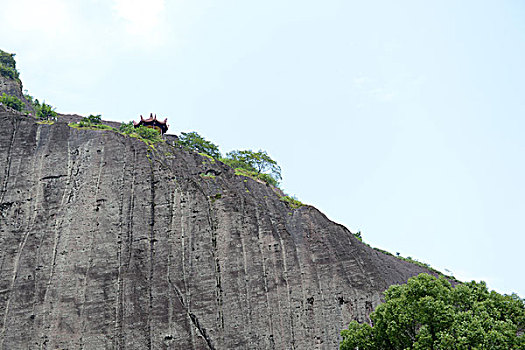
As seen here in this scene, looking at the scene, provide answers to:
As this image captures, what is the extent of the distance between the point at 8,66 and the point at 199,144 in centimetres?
2454

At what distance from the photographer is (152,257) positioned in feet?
84.9

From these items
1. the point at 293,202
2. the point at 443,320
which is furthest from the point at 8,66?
the point at 443,320

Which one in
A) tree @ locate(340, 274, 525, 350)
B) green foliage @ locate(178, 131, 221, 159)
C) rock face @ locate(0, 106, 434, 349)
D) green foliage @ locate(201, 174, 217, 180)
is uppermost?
green foliage @ locate(178, 131, 221, 159)

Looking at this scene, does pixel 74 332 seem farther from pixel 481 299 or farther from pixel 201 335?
pixel 481 299

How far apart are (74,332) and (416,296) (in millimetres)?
16054

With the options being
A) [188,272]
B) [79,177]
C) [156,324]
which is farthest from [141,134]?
[156,324]

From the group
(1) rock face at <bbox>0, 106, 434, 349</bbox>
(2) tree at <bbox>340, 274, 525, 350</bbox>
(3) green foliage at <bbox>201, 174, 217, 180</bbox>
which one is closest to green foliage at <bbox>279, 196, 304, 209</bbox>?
(1) rock face at <bbox>0, 106, 434, 349</bbox>

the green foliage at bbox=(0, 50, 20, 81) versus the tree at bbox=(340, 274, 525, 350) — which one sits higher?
the green foliage at bbox=(0, 50, 20, 81)

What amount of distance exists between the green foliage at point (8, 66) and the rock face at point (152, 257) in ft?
64.2

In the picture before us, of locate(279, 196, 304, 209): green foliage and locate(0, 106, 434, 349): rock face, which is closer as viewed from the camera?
locate(0, 106, 434, 349): rock face

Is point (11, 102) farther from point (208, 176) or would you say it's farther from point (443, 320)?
point (443, 320)

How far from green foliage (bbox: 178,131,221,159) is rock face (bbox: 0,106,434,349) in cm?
1192

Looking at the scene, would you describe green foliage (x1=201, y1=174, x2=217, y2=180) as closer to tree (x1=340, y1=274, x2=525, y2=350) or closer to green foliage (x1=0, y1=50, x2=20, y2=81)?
tree (x1=340, y1=274, x2=525, y2=350)

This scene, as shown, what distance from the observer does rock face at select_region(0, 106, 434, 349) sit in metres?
23.7
